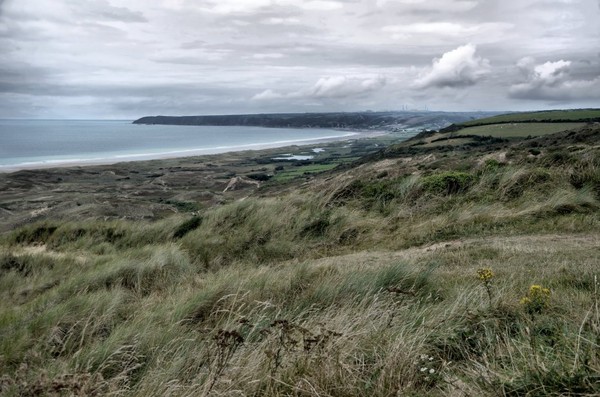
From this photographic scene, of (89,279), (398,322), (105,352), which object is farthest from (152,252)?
(398,322)

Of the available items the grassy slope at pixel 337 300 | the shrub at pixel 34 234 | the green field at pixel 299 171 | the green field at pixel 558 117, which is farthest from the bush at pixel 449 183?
the green field at pixel 558 117

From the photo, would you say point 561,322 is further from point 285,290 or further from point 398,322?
point 285,290

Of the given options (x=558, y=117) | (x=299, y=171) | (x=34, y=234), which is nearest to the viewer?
(x=34, y=234)

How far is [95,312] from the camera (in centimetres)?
524

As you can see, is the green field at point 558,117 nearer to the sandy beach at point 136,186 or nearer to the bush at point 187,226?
the sandy beach at point 136,186

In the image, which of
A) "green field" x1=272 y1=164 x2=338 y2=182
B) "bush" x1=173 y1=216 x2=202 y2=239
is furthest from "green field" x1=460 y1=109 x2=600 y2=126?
"bush" x1=173 y1=216 x2=202 y2=239

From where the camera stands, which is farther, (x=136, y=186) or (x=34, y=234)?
(x=136, y=186)

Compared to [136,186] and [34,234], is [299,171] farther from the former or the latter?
[34,234]

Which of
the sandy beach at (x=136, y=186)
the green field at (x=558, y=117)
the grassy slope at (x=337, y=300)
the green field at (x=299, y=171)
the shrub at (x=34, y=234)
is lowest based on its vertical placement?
the green field at (x=299, y=171)

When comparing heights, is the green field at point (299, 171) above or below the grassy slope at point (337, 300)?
below

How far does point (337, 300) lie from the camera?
5.29 meters

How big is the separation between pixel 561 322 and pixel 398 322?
131 centimetres

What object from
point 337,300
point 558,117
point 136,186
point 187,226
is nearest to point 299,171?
point 136,186

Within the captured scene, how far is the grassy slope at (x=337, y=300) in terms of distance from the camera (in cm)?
315
